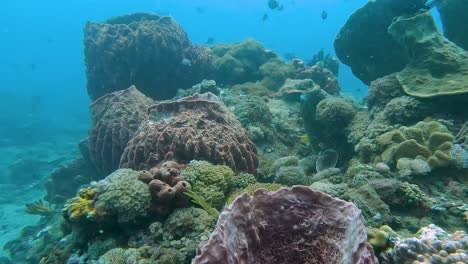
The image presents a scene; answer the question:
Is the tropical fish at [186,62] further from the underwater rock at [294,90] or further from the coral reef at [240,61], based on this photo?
the underwater rock at [294,90]

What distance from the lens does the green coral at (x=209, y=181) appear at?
4.81m

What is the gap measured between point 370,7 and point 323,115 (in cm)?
731

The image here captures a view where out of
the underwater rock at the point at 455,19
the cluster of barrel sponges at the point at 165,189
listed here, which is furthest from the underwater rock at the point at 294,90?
the cluster of barrel sponges at the point at 165,189

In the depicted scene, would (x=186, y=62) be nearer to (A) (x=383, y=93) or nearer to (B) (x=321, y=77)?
(B) (x=321, y=77)

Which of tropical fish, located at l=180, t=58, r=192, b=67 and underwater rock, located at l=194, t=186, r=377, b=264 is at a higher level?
tropical fish, located at l=180, t=58, r=192, b=67

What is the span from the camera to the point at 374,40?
40.2 feet

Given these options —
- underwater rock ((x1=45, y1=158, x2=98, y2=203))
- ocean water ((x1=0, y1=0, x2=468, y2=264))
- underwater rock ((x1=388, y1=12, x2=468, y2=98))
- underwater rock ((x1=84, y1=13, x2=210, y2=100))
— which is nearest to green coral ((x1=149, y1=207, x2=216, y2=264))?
ocean water ((x1=0, y1=0, x2=468, y2=264))

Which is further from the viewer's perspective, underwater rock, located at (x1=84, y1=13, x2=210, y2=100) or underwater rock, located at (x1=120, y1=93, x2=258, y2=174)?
underwater rock, located at (x1=84, y1=13, x2=210, y2=100)

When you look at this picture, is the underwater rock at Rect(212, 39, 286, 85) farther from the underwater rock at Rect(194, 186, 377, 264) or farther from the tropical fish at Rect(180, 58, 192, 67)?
the underwater rock at Rect(194, 186, 377, 264)

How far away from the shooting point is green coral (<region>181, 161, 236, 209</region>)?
4.81 metres

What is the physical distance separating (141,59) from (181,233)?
429 inches

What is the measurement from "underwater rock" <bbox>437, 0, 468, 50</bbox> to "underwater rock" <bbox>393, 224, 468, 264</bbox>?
11.7 metres

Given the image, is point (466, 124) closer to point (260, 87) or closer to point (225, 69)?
point (260, 87)

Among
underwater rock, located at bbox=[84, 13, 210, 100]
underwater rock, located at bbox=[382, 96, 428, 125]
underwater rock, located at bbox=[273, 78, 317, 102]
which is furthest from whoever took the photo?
underwater rock, located at bbox=[84, 13, 210, 100]
